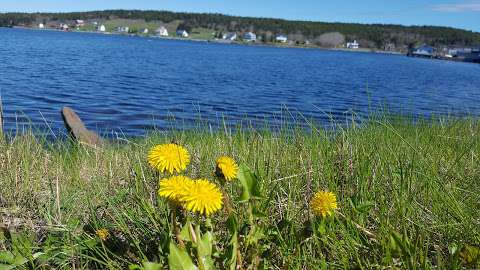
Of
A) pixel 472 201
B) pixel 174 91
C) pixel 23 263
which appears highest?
pixel 472 201

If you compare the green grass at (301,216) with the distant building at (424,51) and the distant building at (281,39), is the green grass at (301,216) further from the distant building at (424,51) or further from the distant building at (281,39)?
the distant building at (281,39)

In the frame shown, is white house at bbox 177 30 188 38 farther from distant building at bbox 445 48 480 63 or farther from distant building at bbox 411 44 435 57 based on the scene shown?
distant building at bbox 445 48 480 63

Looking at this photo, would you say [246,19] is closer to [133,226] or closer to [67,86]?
[67,86]

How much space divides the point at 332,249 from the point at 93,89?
2121cm

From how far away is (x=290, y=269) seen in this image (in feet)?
6.97

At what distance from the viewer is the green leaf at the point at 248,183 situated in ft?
6.25

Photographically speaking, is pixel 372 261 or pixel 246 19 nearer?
pixel 372 261

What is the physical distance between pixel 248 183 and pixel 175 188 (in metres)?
0.45

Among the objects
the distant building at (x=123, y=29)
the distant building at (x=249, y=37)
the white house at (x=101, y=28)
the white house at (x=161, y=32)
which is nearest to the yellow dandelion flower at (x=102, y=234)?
the distant building at (x=249, y=37)

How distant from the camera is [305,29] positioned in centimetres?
17738

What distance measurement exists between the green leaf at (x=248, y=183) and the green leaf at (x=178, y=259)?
351mm

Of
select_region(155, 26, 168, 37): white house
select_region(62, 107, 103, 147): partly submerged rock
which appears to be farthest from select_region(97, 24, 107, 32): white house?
select_region(62, 107, 103, 147): partly submerged rock

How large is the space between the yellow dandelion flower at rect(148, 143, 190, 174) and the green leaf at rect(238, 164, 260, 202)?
0.28 metres

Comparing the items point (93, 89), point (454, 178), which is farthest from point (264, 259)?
point (93, 89)
